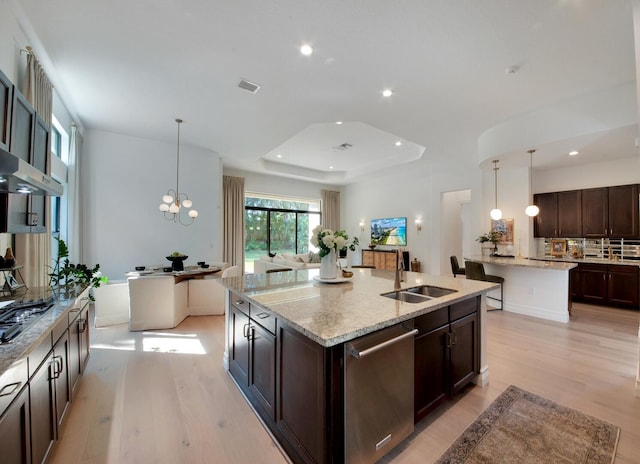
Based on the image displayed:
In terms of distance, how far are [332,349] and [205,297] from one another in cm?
380

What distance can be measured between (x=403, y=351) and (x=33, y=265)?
3639mm

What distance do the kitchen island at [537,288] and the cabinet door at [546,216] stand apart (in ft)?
5.97

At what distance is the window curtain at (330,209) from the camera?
32.6 feet

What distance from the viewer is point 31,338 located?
1314 millimetres

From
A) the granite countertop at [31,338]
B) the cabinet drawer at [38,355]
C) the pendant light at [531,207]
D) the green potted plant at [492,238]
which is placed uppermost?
the pendant light at [531,207]

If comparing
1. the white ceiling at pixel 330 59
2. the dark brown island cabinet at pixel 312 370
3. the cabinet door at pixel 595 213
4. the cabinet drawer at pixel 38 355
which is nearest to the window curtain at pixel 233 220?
the white ceiling at pixel 330 59

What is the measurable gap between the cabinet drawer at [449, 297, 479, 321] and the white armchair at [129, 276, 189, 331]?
147 inches

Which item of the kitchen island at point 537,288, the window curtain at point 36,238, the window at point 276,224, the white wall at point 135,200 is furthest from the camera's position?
the window at point 276,224

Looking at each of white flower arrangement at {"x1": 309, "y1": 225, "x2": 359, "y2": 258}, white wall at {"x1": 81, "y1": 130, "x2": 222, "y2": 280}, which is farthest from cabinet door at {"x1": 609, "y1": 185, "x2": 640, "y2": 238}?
white wall at {"x1": 81, "y1": 130, "x2": 222, "y2": 280}

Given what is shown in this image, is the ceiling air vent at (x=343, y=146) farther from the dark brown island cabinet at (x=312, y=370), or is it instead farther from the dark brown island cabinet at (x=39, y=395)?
the dark brown island cabinet at (x=39, y=395)

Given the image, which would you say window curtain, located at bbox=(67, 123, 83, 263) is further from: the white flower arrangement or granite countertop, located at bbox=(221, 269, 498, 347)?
the white flower arrangement

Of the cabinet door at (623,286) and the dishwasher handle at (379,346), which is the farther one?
the cabinet door at (623,286)

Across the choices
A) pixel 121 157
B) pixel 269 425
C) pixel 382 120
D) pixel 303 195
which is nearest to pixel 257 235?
pixel 303 195

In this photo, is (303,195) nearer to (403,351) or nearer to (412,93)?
(412,93)
